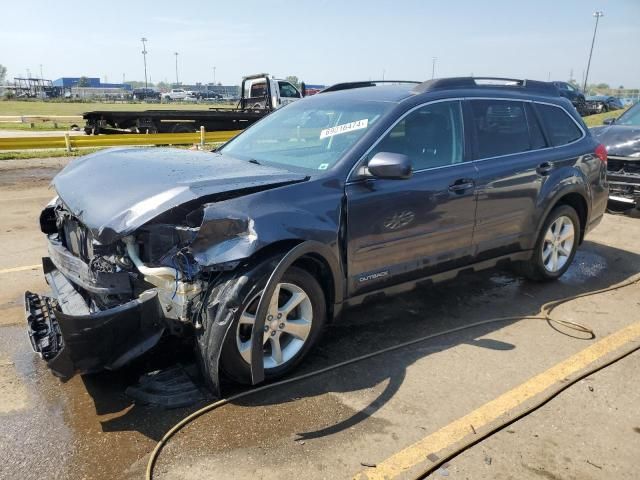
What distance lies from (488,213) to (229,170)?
2.19 metres

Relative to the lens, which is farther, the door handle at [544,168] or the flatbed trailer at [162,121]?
the flatbed trailer at [162,121]

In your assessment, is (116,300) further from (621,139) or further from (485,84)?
(621,139)

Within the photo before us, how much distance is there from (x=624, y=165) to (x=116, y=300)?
319 inches

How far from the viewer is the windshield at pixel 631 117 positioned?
31.1ft

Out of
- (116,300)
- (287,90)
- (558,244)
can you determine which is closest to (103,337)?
(116,300)

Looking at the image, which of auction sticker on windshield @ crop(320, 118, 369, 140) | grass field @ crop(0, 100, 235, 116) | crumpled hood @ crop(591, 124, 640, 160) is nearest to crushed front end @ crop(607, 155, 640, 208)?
crumpled hood @ crop(591, 124, 640, 160)

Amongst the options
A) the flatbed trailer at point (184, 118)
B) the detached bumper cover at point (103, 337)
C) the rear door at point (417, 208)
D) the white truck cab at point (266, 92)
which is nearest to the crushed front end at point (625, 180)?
the rear door at point (417, 208)

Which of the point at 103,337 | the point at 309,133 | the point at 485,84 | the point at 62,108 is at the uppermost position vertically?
the point at 485,84

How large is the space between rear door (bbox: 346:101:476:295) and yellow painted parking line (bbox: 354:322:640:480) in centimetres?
109

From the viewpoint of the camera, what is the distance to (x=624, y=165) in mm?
8555

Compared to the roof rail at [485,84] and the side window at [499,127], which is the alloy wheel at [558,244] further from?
the roof rail at [485,84]

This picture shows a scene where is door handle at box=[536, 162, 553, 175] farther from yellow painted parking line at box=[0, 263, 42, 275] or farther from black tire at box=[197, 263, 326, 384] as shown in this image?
yellow painted parking line at box=[0, 263, 42, 275]

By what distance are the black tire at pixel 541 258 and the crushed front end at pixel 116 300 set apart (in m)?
3.42

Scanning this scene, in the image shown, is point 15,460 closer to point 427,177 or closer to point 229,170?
point 229,170
